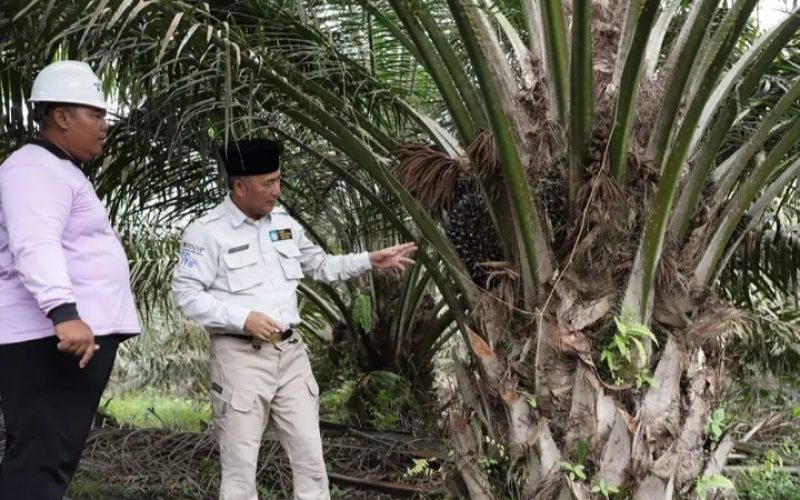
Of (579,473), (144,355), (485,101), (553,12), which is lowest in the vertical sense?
(144,355)

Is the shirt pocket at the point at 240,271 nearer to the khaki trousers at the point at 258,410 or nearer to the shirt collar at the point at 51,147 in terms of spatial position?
the khaki trousers at the point at 258,410

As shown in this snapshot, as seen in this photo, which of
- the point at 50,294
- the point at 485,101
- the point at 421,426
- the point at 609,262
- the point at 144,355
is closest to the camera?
the point at 50,294

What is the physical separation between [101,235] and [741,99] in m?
2.47

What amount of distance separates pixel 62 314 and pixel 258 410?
3.45ft

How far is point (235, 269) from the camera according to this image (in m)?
3.47

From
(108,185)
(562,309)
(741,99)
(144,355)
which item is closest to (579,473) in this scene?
(562,309)

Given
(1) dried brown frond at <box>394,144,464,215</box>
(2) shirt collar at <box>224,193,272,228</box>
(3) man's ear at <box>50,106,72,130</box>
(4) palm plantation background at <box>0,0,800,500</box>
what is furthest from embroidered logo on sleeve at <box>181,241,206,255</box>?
(1) dried brown frond at <box>394,144,464,215</box>

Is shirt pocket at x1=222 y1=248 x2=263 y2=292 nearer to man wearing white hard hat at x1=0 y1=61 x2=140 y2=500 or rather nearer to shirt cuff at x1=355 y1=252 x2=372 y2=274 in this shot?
shirt cuff at x1=355 y1=252 x2=372 y2=274

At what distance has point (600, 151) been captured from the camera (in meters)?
3.44

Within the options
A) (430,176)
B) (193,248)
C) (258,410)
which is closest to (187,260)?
(193,248)

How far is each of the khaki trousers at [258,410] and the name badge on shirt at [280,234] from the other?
0.39 metres

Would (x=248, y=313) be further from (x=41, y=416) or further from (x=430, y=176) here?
(x=430, y=176)

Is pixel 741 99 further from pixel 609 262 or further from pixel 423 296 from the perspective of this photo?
pixel 423 296

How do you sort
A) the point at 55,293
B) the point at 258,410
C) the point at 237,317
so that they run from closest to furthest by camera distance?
the point at 55,293 → the point at 237,317 → the point at 258,410
